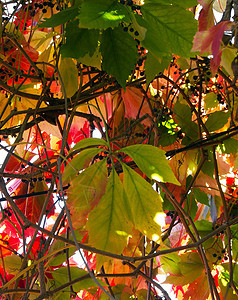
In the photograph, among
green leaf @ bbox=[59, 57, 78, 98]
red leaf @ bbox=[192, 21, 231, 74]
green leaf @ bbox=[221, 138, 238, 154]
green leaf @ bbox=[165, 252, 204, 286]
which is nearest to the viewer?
red leaf @ bbox=[192, 21, 231, 74]

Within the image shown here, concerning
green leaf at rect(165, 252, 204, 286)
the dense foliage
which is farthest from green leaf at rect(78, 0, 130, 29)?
green leaf at rect(165, 252, 204, 286)

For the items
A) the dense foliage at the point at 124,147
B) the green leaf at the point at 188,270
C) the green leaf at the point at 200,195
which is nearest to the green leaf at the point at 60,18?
the dense foliage at the point at 124,147

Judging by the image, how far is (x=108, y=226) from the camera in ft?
1.76

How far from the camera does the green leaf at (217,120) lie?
2.92 ft

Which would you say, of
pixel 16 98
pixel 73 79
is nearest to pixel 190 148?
pixel 73 79

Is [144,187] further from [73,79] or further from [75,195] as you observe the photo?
[73,79]

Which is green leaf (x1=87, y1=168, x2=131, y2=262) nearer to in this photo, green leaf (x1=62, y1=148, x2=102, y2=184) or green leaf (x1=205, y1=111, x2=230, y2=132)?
green leaf (x1=62, y1=148, x2=102, y2=184)

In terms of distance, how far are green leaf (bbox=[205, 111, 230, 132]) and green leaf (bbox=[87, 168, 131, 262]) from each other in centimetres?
44

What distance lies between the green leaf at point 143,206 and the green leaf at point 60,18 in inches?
8.8

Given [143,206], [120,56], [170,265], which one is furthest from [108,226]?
[170,265]

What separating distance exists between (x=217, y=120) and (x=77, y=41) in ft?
1.46

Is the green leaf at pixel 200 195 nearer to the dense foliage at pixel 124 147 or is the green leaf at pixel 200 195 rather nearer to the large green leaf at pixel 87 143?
the dense foliage at pixel 124 147

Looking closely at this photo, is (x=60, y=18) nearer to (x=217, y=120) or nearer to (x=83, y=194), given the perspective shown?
(x=83, y=194)

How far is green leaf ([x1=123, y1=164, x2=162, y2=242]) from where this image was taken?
1.76 ft
